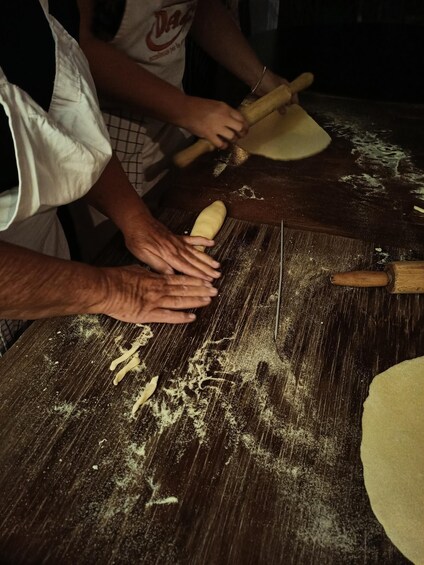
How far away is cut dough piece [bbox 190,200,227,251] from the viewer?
138cm

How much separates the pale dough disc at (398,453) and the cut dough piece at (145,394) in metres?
0.41

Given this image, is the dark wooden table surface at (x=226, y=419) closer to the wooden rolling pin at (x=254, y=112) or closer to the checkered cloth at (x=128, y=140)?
the wooden rolling pin at (x=254, y=112)

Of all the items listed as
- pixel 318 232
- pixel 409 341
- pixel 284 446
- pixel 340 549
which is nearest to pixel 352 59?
pixel 318 232

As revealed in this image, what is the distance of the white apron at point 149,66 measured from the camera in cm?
157

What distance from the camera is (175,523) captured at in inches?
32.1

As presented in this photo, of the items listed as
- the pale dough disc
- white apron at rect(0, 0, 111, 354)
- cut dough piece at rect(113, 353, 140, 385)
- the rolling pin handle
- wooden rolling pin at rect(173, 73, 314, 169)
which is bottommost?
the pale dough disc

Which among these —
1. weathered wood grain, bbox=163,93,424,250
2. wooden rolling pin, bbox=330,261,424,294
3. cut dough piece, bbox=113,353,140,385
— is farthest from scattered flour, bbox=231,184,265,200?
cut dough piece, bbox=113,353,140,385

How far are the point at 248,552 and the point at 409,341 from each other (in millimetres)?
578

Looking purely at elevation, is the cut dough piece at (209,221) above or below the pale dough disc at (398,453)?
above

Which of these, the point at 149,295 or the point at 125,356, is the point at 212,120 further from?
the point at 125,356

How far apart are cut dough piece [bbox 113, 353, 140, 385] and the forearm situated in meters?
0.14

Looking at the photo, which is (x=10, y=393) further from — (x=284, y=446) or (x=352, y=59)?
(x=352, y=59)

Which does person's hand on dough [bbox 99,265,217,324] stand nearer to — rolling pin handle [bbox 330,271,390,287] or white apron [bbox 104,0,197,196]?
rolling pin handle [bbox 330,271,390,287]

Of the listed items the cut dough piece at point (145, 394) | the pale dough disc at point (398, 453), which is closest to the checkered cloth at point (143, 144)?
the cut dough piece at point (145, 394)
